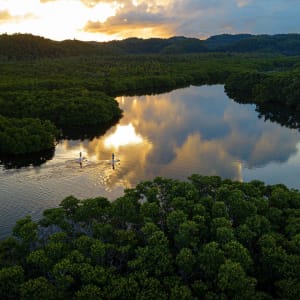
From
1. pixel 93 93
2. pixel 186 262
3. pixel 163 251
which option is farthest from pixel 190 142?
A: pixel 186 262

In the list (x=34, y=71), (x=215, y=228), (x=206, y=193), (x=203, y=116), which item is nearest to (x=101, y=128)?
(x=203, y=116)

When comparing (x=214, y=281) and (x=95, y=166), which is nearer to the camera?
(x=214, y=281)

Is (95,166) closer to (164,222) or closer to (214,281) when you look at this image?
(164,222)

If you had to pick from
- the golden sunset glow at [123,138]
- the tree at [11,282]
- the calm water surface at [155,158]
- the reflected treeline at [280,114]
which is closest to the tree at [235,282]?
the tree at [11,282]

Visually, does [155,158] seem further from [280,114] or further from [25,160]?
[280,114]

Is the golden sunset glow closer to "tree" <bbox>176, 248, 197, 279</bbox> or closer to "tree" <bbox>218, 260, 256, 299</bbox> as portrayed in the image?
"tree" <bbox>176, 248, 197, 279</bbox>

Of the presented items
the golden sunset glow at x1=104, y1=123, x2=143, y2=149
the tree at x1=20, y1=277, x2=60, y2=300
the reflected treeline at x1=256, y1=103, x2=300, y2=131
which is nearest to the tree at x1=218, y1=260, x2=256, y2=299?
the tree at x1=20, y1=277, x2=60, y2=300

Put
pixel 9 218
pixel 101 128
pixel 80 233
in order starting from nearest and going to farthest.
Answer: pixel 80 233, pixel 9 218, pixel 101 128
